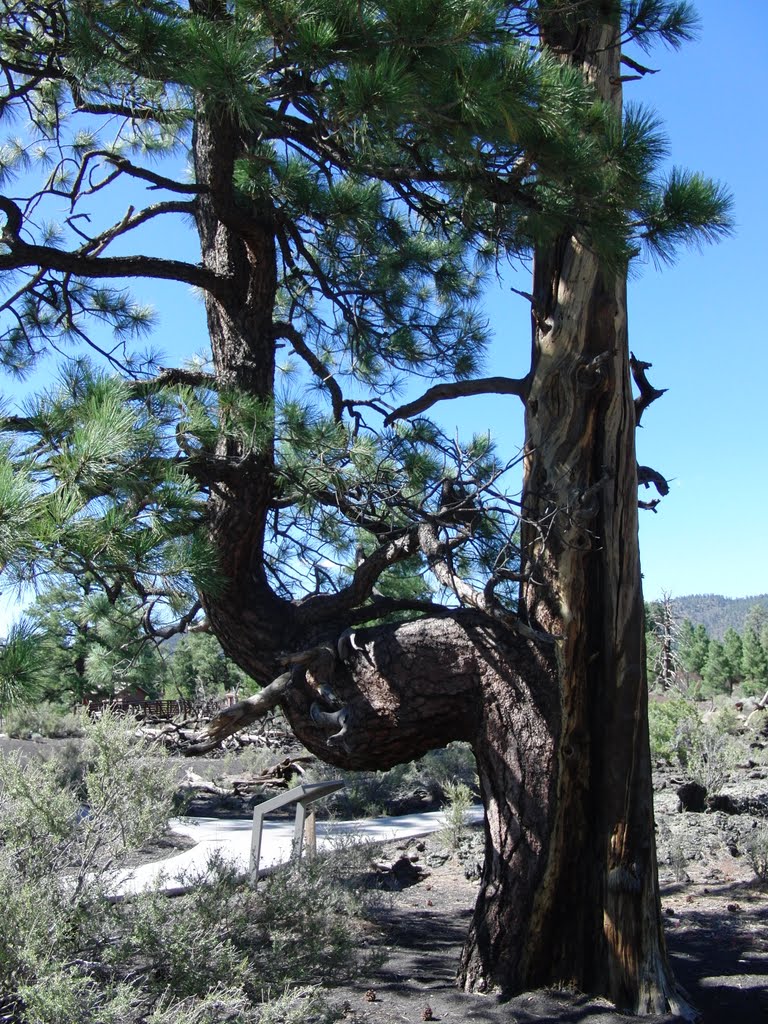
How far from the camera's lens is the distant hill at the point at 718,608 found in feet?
477

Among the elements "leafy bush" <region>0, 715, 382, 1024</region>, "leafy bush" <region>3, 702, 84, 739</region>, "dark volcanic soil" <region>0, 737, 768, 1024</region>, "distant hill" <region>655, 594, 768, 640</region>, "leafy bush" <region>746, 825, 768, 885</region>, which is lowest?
"dark volcanic soil" <region>0, 737, 768, 1024</region>

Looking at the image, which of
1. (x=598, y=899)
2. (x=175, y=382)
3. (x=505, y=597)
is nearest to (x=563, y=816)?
(x=598, y=899)

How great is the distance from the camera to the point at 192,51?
291 cm

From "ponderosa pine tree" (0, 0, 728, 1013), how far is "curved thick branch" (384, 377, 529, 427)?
0.02 meters

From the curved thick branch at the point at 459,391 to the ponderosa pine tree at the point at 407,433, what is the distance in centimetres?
2

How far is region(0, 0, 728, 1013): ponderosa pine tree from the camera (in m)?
2.92

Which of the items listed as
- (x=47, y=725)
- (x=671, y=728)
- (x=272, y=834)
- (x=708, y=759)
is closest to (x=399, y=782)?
(x=272, y=834)

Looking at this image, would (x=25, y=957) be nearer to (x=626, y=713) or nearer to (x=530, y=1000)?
(x=530, y=1000)

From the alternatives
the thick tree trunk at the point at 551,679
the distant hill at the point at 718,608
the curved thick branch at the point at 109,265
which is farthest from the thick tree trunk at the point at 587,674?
the distant hill at the point at 718,608

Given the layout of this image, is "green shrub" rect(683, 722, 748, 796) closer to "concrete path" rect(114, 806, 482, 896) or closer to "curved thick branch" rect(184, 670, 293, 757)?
"concrete path" rect(114, 806, 482, 896)

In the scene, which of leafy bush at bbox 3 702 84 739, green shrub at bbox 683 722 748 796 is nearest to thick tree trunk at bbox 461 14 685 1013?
green shrub at bbox 683 722 748 796

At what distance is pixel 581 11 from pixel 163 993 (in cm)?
414

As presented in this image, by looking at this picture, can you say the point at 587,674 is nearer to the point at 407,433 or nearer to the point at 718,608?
the point at 407,433

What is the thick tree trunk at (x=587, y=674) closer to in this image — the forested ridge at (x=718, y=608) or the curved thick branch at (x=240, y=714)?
the curved thick branch at (x=240, y=714)
